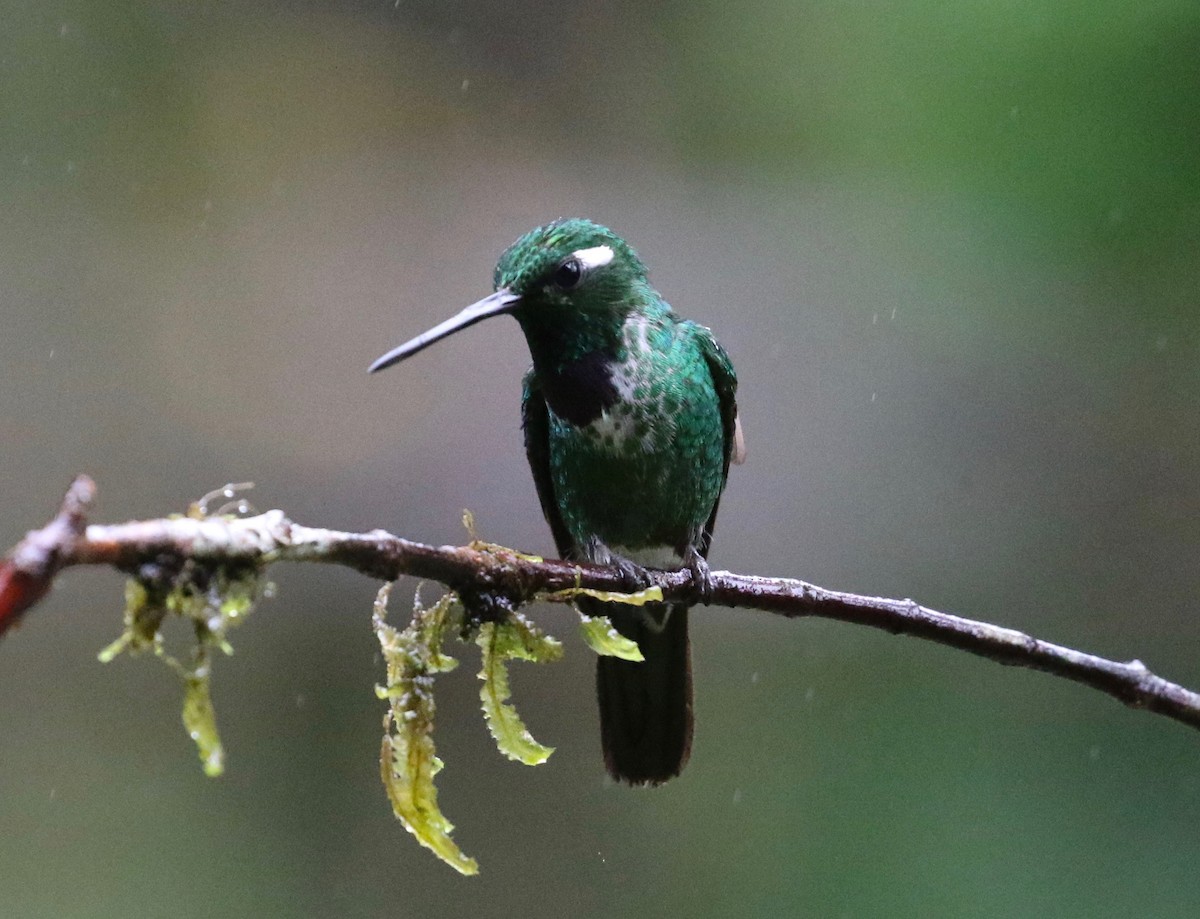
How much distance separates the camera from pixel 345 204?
21.7ft

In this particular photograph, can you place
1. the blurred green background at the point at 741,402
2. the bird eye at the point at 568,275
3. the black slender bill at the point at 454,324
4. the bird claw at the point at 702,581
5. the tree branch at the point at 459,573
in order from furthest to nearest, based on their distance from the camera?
the blurred green background at the point at 741,402 < the bird eye at the point at 568,275 < the bird claw at the point at 702,581 < the black slender bill at the point at 454,324 < the tree branch at the point at 459,573

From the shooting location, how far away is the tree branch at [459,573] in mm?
921

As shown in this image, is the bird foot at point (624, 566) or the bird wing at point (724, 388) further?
the bird wing at point (724, 388)

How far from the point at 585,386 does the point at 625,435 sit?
0.48 ft

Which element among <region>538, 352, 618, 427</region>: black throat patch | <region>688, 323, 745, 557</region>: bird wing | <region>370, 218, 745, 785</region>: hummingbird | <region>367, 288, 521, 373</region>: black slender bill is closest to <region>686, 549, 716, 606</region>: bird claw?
<region>370, 218, 745, 785</region>: hummingbird

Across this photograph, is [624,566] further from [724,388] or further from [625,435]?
[724,388]

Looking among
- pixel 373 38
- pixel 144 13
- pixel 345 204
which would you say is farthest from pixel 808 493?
pixel 144 13

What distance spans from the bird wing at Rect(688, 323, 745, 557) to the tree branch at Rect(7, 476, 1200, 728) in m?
0.73

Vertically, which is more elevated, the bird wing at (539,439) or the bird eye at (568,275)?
the bird eye at (568,275)

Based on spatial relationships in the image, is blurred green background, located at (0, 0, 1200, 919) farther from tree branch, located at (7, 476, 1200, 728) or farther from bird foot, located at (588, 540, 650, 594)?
tree branch, located at (7, 476, 1200, 728)

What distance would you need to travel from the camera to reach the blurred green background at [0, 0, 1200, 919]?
5.44 meters

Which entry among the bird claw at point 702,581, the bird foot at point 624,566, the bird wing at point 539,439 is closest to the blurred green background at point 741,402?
the bird wing at point 539,439

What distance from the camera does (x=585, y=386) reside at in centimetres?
271

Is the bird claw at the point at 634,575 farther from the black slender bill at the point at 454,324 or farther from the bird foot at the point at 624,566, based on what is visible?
the black slender bill at the point at 454,324
